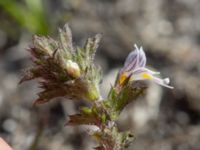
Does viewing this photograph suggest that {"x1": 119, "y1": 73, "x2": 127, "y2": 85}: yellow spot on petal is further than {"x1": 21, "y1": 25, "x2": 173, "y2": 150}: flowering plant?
Yes

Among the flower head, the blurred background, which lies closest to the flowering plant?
the flower head

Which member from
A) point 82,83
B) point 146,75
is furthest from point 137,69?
point 82,83

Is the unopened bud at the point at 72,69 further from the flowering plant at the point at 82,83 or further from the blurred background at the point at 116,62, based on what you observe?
the blurred background at the point at 116,62

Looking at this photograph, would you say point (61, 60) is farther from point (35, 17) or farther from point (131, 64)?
point (35, 17)

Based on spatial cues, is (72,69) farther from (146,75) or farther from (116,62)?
(116,62)

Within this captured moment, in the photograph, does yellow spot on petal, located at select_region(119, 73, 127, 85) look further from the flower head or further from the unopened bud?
the unopened bud

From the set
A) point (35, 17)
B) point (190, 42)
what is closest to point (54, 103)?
point (35, 17)
